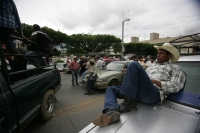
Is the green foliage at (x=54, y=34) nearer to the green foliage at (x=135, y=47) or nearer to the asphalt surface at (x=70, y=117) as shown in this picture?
the asphalt surface at (x=70, y=117)

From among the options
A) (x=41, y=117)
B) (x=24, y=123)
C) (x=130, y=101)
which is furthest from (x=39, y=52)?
(x=130, y=101)

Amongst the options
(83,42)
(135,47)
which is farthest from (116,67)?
(135,47)

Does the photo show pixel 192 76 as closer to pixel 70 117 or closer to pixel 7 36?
pixel 70 117

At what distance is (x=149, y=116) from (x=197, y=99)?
0.86m

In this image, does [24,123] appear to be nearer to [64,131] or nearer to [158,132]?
[64,131]

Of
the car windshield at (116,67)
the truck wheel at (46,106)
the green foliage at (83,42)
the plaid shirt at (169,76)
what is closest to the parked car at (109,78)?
the car windshield at (116,67)

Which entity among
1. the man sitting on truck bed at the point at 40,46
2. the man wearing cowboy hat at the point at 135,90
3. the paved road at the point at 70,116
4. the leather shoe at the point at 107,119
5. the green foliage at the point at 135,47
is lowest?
the paved road at the point at 70,116

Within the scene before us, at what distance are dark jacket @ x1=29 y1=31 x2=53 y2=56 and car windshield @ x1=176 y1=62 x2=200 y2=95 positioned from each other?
12.0ft

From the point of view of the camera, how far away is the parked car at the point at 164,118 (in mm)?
1129

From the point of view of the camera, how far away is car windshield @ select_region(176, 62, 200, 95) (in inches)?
79.9

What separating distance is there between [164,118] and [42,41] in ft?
11.3

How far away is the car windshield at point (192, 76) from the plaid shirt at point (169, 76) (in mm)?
241

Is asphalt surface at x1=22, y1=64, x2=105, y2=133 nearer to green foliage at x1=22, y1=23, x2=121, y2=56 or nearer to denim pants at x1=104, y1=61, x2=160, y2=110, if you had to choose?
denim pants at x1=104, y1=61, x2=160, y2=110

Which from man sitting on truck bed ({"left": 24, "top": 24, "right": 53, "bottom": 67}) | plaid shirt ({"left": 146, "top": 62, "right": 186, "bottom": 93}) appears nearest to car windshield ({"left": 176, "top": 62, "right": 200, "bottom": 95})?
plaid shirt ({"left": 146, "top": 62, "right": 186, "bottom": 93})
